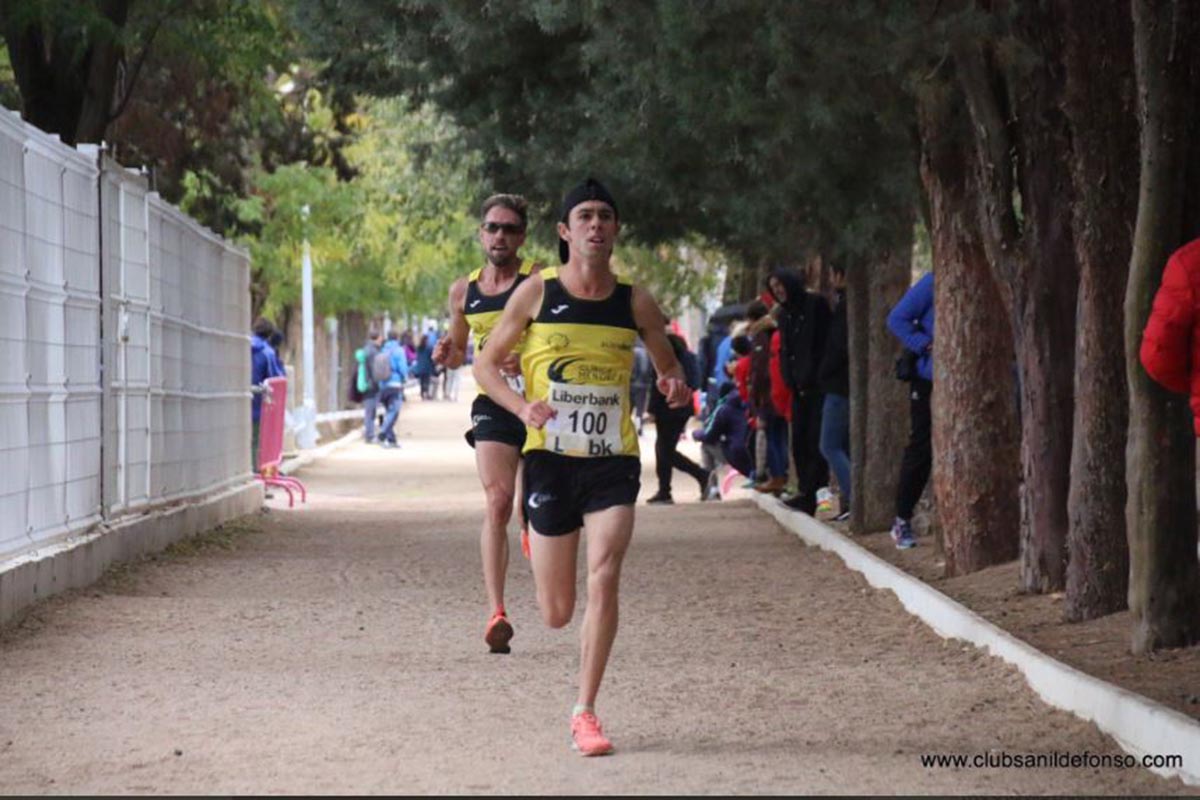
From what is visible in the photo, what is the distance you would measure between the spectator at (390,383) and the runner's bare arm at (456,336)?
31.3 metres

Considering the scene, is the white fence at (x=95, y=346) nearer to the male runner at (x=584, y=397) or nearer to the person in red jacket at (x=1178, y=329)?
the male runner at (x=584, y=397)

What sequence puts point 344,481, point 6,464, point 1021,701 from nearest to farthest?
point 1021,701 < point 6,464 < point 344,481

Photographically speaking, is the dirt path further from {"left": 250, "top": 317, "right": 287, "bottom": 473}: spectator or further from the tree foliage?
{"left": 250, "top": 317, "right": 287, "bottom": 473}: spectator

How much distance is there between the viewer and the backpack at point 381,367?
44.4 meters

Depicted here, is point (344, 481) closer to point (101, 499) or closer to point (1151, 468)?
point (101, 499)

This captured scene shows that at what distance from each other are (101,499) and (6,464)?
3140 mm

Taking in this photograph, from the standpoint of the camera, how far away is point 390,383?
1786 inches

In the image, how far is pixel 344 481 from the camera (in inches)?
1337

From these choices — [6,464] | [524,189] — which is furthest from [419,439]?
[6,464]

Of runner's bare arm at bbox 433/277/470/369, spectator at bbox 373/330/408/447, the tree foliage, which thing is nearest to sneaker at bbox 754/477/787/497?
the tree foliage

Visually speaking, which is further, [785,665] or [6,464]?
[6,464]

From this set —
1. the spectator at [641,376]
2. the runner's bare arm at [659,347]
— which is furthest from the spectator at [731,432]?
the runner's bare arm at [659,347]

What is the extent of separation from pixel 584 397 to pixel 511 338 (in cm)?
42

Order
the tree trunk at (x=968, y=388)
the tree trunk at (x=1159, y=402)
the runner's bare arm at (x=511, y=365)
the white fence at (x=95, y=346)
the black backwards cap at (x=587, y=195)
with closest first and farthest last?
the black backwards cap at (x=587, y=195) → the runner's bare arm at (x=511, y=365) → the tree trunk at (x=1159, y=402) → the white fence at (x=95, y=346) → the tree trunk at (x=968, y=388)
